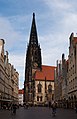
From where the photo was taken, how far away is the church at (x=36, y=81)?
467 ft

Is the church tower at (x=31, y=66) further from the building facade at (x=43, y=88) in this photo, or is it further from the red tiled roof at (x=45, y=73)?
the red tiled roof at (x=45, y=73)

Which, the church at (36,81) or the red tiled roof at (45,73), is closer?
the church at (36,81)

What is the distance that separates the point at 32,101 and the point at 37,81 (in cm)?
1071

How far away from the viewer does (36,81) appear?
144 metres

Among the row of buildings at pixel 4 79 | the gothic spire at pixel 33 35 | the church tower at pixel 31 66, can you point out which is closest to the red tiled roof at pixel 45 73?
the church tower at pixel 31 66

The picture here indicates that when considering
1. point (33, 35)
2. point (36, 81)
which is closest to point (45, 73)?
point (36, 81)

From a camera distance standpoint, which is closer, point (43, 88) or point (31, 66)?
point (31, 66)

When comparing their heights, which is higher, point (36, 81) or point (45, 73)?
point (45, 73)

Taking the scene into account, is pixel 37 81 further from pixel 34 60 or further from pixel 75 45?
pixel 75 45

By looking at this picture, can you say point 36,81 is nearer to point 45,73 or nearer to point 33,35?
point 45,73

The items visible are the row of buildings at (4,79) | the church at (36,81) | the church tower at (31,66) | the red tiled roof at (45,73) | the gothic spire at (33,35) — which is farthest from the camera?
the gothic spire at (33,35)

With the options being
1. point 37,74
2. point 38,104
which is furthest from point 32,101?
point 37,74

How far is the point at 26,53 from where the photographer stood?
497 ft

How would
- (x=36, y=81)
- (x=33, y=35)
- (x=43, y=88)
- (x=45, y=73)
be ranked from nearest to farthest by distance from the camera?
(x=36, y=81)
(x=43, y=88)
(x=45, y=73)
(x=33, y=35)
